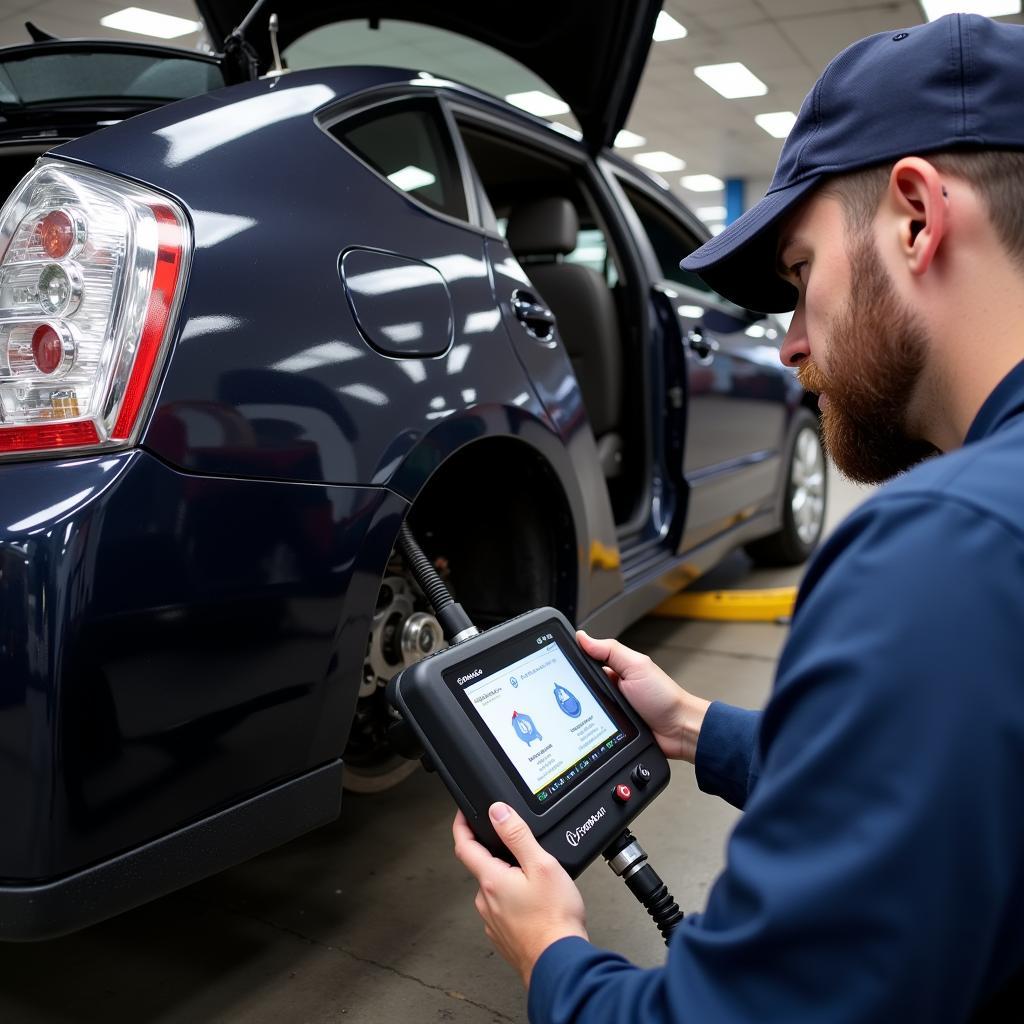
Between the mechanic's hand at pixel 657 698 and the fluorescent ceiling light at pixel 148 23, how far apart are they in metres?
4.04

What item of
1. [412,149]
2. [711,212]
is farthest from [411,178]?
[711,212]

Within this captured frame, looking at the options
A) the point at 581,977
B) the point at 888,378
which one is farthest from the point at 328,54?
the point at 581,977

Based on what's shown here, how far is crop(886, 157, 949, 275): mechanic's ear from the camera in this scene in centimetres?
65

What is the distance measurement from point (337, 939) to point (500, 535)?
28.4 inches

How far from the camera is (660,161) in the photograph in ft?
47.6

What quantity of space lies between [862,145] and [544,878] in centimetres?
58

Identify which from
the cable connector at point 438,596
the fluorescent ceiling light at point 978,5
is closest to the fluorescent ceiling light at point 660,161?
the fluorescent ceiling light at point 978,5

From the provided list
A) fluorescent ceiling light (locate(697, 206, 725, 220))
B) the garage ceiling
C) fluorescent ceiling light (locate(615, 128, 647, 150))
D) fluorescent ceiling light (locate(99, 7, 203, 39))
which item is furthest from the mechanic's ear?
fluorescent ceiling light (locate(697, 206, 725, 220))

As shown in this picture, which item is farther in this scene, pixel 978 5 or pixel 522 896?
pixel 978 5

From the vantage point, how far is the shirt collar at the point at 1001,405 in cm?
62

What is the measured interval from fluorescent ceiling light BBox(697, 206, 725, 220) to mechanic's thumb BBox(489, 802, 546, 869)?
19181 mm

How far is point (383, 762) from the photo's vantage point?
63.7 inches

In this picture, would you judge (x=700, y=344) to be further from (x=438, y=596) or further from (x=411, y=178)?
(x=438, y=596)

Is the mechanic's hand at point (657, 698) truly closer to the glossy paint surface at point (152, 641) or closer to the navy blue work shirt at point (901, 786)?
the glossy paint surface at point (152, 641)
